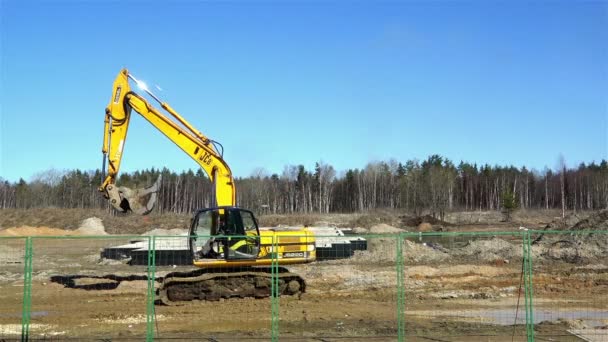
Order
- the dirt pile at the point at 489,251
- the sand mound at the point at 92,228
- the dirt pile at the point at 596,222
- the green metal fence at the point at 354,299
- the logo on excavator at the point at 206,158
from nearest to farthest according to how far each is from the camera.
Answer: the green metal fence at the point at 354,299, the logo on excavator at the point at 206,158, the dirt pile at the point at 489,251, the dirt pile at the point at 596,222, the sand mound at the point at 92,228

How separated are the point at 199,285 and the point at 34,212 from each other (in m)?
57.5

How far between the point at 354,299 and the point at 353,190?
79.7m

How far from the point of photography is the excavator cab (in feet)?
51.6

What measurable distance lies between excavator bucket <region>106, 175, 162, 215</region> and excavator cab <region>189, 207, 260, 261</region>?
1.78 meters

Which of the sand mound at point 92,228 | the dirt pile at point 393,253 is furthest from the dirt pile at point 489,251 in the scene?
the sand mound at point 92,228

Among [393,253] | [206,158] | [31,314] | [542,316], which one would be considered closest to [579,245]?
[393,253]

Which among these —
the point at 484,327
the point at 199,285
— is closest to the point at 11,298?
the point at 199,285

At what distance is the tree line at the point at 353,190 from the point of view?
3504 inches

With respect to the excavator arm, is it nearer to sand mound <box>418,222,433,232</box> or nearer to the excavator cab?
the excavator cab

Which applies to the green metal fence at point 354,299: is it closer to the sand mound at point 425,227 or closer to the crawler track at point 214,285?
the crawler track at point 214,285

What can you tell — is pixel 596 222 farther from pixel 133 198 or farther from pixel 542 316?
pixel 133 198

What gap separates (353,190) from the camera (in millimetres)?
96188

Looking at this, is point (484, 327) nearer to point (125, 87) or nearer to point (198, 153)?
point (198, 153)

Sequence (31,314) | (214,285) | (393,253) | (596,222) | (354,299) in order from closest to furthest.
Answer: (31,314) < (214,285) < (354,299) < (393,253) < (596,222)
